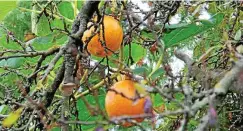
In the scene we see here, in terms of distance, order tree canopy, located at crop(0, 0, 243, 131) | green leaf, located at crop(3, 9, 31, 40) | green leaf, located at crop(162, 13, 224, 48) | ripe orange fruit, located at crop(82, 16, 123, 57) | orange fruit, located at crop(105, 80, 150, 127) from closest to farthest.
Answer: tree canopy, located at crop(0, 0, 243, 131)
orange fruit, located at crop(105, 80, 150, 127)
ripe orange fruit, located at crop(82, 16, 123, 57)
green leaf, located at crop(162, 13, 224, 48)
green leaf, located at crop(3, 9, 31, 40)

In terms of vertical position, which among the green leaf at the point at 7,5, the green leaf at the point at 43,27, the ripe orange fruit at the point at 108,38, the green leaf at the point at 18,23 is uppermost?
the green leaf at the point at 18,23

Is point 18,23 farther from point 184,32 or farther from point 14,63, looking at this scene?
point 184,32

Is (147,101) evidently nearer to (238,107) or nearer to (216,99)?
(216,99)

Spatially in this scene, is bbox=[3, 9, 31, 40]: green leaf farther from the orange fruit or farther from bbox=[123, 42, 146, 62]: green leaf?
the orange fruit

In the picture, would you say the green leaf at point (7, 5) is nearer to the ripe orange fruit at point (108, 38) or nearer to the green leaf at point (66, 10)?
the green leaf at point (66, 10)

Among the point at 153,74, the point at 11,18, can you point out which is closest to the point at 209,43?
the point at 153,74

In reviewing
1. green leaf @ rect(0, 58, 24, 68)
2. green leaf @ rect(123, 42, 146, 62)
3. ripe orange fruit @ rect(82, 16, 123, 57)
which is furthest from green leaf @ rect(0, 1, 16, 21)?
ripe orange fruit @ rect(82, 16, 123, 57)

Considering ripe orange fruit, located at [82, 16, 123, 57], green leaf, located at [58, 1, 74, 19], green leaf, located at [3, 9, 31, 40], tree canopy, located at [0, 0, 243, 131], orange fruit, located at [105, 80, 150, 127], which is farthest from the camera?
green leaf, located at [3, 9, 31, 40]

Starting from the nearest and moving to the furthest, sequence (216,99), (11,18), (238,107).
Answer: (216,99) < (238,107) < (11,18)

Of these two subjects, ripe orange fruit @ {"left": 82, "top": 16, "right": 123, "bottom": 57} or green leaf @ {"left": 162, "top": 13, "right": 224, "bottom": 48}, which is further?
green leaf @ {"left": 162, "top": 13, "right": 224, "bottom": 48}

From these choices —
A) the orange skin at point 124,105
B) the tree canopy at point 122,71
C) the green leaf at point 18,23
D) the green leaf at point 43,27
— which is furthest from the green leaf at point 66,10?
the green leaf at point 18,23

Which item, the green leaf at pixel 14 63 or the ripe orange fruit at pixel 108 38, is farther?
the green leaf at pixel 14 63

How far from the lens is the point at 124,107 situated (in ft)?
2.65

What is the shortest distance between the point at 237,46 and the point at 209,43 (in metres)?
0.52
